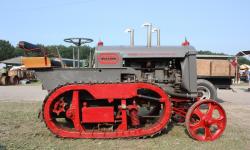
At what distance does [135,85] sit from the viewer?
6.03m

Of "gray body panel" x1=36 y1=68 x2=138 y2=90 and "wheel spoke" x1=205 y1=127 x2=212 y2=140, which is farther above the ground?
"gray body panel" x1=36 y1=68 x2=138 y2=90

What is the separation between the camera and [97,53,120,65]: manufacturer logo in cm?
655

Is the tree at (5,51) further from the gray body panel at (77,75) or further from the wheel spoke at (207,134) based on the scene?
the wheel spoke at (207,134)

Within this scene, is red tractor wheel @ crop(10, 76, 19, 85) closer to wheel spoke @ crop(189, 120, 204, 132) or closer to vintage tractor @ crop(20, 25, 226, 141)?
vintage tractor @ crop(20, 25, 226, 141)

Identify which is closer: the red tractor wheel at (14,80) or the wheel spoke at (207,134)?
the wheel spoke at (207,134)

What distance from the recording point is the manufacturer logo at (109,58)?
655cm

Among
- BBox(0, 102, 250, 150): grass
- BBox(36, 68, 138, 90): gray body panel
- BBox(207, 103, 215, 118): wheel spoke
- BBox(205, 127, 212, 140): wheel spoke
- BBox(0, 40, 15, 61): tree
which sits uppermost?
BBox(0, 40, 15, 61): tree

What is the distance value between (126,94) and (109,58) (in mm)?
950

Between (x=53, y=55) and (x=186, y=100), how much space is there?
10.2 ft

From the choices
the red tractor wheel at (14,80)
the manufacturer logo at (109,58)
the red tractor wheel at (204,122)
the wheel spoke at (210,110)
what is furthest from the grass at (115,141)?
the red tractor wheel at (14,80)

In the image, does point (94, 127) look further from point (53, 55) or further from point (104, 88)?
point (53, 55)

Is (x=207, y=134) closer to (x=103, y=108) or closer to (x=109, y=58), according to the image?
(x=103, y=108)

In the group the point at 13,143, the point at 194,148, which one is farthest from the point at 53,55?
the point at 194,148

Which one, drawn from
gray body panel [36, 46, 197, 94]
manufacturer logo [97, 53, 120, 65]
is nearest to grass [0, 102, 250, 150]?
gray body panel [36, 46, 197, 94]
